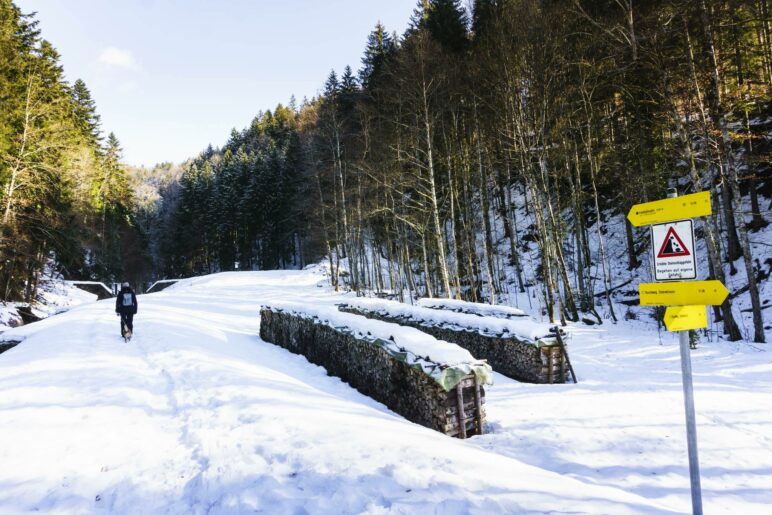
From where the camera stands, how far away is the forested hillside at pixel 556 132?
1204 centimetres

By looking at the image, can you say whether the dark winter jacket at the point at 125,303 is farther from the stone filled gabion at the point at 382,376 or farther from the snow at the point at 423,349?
the snow at the point at 423,349

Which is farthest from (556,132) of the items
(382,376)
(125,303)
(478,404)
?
(125,303)

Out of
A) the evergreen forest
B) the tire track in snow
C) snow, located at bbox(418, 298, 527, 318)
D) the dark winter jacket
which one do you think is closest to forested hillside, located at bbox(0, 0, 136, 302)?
the evergreen forest

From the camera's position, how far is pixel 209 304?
21.9m

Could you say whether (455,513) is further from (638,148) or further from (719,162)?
(638,148)

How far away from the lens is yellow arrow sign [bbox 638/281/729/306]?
117 inches

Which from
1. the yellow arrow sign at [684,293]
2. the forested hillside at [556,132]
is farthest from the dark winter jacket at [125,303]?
the yellow arrow sign at [684,293]

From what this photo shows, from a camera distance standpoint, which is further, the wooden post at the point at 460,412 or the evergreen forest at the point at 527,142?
the evergreen forest at the point at 527,142

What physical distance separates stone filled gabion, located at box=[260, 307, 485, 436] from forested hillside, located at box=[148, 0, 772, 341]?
252 inches

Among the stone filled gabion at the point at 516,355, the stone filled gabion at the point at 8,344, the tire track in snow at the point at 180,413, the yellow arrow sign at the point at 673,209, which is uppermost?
the yellow arrow sign at the point at 673,209

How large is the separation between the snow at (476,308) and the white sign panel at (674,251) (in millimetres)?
8052

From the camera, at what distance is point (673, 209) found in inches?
126

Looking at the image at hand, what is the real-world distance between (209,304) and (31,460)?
18.8 m

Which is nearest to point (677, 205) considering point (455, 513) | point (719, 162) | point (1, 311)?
point (455, 513)
